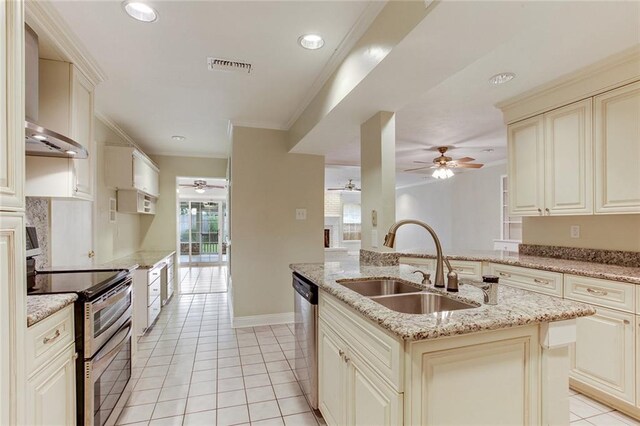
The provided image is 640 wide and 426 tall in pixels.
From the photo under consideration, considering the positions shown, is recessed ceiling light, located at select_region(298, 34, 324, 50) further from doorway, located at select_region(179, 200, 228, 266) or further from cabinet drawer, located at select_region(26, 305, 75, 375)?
doorway, located at select_region(179, 200, 228, 266)

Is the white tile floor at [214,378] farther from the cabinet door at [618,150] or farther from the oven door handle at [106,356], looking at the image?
the cabinet door at [618,150]

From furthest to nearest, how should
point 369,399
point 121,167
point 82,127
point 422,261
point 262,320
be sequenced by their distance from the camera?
point 262,320 < point 121,167 < point 422,261 < point 82,127 < point 369,399

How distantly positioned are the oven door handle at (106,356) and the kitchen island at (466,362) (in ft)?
4.27

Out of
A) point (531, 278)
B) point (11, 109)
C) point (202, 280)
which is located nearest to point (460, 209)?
point (531, 278)

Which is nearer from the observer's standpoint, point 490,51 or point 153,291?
point 490,51

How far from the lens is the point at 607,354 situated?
204 centimetres

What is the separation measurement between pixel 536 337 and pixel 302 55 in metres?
2.15

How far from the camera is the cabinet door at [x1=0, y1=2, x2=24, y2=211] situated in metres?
1.02

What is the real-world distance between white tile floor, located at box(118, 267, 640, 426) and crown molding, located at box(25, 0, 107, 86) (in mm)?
2328

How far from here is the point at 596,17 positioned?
173cm

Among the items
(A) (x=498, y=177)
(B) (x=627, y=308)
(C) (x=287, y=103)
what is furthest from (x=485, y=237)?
(C) (x=287, y=103)

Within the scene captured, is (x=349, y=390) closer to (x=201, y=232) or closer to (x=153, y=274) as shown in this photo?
(x=153, y=274)

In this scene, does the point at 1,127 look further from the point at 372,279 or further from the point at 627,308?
the point at 627,308

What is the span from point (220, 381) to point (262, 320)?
4.52 ft
